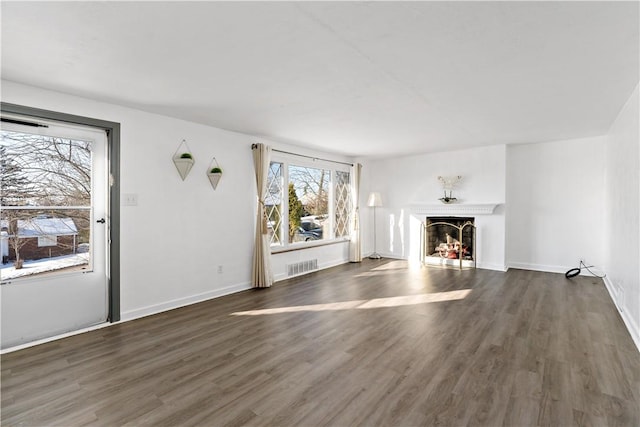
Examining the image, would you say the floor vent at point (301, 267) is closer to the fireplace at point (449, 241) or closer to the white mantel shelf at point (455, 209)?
the fireplace at point (449, 241)

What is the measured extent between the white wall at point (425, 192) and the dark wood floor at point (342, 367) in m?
2.13

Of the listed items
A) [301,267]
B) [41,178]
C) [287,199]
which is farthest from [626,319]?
[41,178]

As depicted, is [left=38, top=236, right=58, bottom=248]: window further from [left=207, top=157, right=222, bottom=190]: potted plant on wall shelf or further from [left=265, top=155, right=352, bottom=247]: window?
[left=265, top=155, right=352, bottom=247]: window

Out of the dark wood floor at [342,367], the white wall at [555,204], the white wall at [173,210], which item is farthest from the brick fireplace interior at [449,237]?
the white wall at [173,210]

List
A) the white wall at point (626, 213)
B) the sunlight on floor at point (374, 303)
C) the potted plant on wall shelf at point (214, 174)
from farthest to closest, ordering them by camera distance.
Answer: the potted plant on wall shelf at point (214, 174), the sunlight on floor at point (374, 303), the white wall at point (626, 213)

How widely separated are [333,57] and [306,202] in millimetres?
3818

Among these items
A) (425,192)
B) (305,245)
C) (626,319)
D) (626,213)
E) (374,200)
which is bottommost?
(626,319)

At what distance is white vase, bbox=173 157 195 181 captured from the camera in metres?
3.97

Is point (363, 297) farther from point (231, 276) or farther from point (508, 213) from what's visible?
point (508, 213)

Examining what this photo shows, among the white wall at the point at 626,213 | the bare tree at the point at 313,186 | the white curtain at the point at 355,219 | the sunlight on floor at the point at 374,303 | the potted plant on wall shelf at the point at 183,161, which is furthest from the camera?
the white curtain at the point at 355,219

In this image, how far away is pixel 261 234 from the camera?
4.91 m

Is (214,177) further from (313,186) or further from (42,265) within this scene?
(313,186)

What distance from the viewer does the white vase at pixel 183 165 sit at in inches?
156

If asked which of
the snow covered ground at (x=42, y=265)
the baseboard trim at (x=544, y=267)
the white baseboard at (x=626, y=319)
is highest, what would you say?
the snow covered ground at (x=42, y=265)
